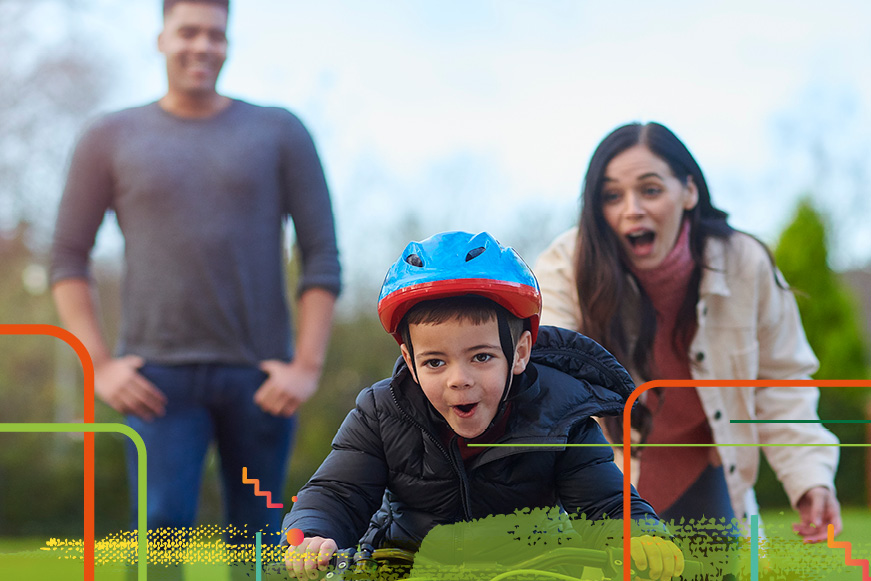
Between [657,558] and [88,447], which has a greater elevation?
[88,447]

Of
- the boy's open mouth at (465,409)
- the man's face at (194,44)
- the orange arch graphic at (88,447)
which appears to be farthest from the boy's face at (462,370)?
the man's face at (194,44)

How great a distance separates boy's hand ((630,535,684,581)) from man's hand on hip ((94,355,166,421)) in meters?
2.59

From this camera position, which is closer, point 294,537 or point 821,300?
point 294,537

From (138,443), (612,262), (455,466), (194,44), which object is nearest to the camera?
(138,443)

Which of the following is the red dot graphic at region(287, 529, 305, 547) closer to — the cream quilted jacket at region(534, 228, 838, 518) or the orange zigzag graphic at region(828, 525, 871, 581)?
the orange zigzag graphic at region(828, 525, 871, 581)

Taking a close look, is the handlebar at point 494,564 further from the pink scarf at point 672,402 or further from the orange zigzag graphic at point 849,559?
the pink scarf at point 672,402

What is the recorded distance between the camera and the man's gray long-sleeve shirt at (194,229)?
430 cm

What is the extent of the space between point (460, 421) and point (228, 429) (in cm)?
217

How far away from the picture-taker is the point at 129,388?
13.5 ft

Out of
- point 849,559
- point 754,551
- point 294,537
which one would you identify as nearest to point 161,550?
point 294,537

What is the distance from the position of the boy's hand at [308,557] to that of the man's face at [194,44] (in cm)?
296

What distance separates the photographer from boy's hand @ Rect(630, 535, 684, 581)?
1.95 meters
